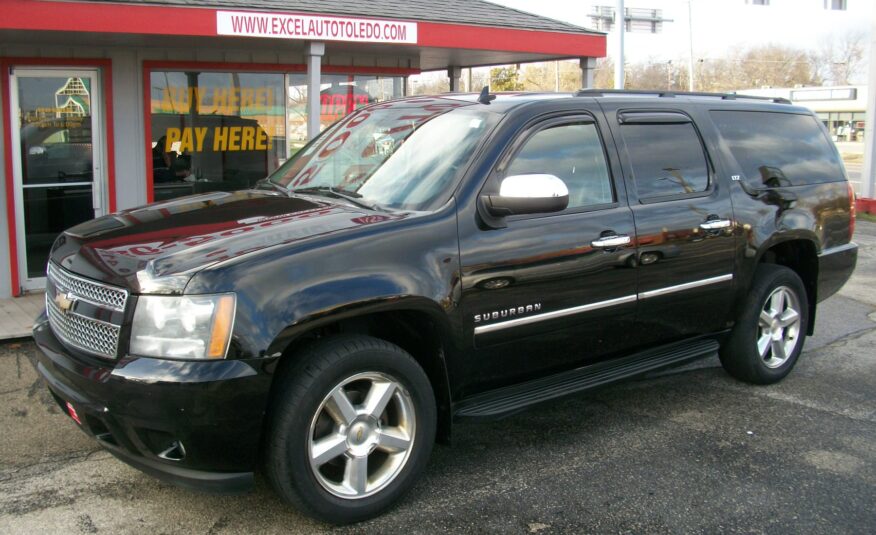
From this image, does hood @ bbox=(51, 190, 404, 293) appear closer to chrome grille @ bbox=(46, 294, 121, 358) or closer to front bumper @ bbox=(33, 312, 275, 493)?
chrome grille @ bbox=(46, 294, 121, 358)

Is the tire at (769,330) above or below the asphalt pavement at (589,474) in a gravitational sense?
above

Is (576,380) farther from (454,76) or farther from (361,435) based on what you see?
(454,76)

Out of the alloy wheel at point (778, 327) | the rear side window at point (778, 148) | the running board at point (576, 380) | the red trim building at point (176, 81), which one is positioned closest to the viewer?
the running board at point (576, 380)

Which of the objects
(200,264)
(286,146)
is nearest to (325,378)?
(200,264)

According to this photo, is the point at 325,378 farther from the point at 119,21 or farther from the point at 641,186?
the point at 119,21

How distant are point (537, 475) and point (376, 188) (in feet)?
5.63

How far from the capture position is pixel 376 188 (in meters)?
4.37

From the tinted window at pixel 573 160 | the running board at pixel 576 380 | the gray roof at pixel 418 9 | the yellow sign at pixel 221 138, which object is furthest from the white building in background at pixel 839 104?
the tinted window at pixel 573 160

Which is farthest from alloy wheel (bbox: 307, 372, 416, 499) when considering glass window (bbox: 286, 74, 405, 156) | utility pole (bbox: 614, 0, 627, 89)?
utility pole (bbox: 614, 0, 627, 89)

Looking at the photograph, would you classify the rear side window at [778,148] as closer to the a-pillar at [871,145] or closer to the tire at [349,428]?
the tire at [349,428]

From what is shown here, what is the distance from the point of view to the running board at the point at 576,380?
4.15 metres

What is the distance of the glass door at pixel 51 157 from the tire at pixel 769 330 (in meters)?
6.72

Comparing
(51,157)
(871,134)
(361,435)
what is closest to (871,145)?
(871,134)

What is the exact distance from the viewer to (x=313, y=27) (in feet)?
27.1
